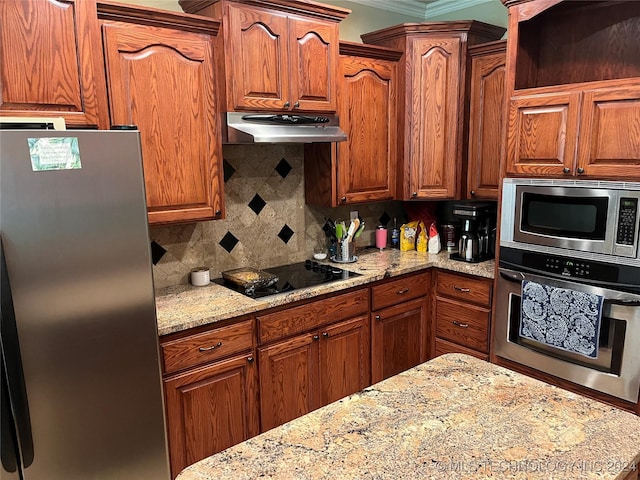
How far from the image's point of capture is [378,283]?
9.59ft

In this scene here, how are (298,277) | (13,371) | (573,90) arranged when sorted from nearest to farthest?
(13,371) → (573,90) → (298,277)

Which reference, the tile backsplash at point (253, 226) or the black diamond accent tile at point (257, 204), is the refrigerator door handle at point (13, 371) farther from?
the black diamond accent tile at point (257, 204)

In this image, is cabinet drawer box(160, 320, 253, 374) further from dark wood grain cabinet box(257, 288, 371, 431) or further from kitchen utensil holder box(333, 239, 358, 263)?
kitchen utensil holder box(333, 239, 358, 263)

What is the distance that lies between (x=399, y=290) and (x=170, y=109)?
1.71 metres

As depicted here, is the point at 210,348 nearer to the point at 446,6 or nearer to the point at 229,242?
the point at 229,242

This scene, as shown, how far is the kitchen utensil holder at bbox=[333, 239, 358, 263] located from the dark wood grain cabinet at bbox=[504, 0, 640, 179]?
3.49 feet

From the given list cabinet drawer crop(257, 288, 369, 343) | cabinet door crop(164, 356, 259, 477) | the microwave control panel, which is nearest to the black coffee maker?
cabinet drawer crop(257, 288, 369, 343)

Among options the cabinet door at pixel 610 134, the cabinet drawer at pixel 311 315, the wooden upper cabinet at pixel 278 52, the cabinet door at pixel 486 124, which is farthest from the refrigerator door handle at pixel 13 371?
the cabinet door at pixel 486 124

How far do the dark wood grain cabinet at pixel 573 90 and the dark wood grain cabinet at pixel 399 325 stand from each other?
0.95 meters

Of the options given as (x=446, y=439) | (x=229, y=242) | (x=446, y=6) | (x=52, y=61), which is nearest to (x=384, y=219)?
(x=229, y=242)

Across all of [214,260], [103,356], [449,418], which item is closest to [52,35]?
[103,356]

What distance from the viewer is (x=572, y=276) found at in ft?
8.11

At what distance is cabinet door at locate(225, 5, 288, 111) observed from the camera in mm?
2365

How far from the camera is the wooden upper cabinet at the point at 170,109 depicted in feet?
6.91
